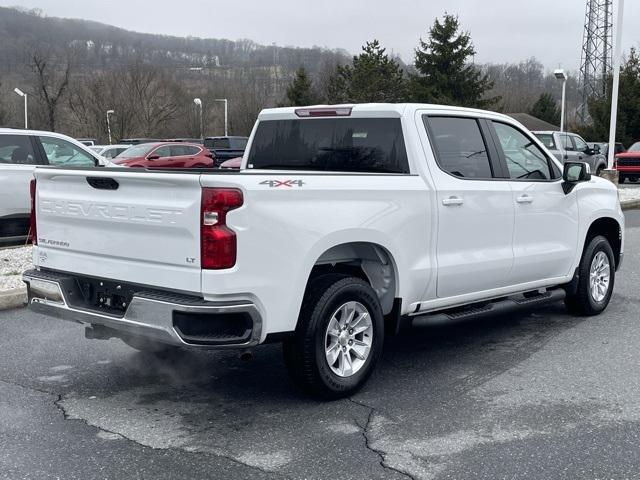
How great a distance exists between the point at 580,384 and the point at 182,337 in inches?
111

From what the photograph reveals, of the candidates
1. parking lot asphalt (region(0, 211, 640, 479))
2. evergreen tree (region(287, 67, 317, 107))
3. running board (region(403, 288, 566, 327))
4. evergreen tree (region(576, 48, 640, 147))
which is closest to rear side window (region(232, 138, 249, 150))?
evergreen tree (region(576, 48, 640, 147))

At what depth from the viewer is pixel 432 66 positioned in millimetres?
55250

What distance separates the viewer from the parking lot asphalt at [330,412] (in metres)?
4.12

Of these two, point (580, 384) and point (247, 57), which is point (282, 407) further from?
point (247, 57)

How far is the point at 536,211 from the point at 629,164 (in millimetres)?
26072

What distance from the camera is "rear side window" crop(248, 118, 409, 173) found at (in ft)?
18.9

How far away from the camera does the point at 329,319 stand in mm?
4930

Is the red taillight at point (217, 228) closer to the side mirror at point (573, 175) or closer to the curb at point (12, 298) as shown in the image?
the side mirror at point (573, 175)

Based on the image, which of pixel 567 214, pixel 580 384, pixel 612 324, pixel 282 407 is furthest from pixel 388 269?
pixel 612 324

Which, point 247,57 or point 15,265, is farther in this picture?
point 247,57

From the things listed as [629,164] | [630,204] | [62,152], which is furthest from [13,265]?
[629,164]

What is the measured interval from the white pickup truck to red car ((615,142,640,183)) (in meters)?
25.2

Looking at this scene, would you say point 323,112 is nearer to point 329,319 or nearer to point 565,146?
point 329,319

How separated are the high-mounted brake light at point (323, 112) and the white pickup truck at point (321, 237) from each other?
11 millimetres
